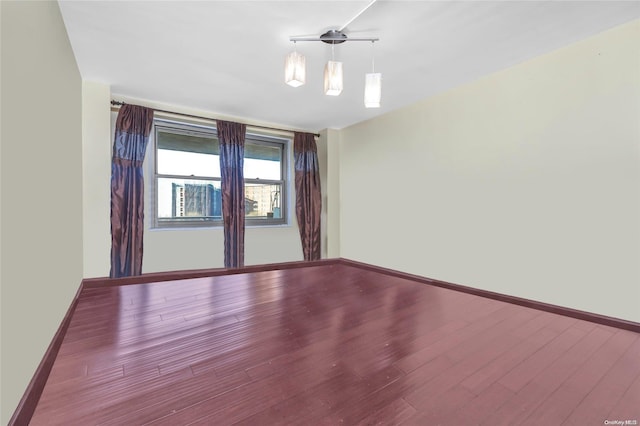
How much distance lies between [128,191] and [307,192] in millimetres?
2142

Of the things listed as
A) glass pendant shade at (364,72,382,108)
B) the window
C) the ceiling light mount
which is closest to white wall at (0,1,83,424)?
the window

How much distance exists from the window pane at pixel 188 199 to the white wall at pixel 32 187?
1.32m

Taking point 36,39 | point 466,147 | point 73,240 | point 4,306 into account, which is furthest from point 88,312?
point 466,147

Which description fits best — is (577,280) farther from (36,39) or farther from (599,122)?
(36,39)

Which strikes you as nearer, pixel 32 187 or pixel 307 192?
pixel 32 187

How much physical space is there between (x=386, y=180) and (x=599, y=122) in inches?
76.7

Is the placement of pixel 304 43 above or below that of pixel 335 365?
above

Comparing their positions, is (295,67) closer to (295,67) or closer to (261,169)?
(295,67)

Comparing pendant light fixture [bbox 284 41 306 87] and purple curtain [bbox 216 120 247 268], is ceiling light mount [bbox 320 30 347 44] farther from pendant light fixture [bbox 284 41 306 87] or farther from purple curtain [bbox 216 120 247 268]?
purple curtain [bbox 216 120 247 268]

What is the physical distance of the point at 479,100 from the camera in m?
2.58

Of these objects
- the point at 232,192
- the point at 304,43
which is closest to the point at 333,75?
the point at 304,43

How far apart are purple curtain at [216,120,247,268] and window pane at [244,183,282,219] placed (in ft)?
0.97

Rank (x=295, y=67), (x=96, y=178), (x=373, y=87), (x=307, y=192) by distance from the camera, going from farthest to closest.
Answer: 1. (x=307, y=192)
2. (x=96, y=178)
3. (x=373, y=87)
4. (x=295, y=67)

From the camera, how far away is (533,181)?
2238mm
